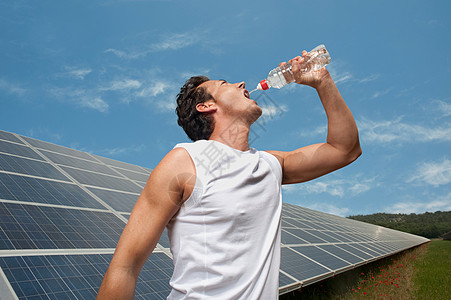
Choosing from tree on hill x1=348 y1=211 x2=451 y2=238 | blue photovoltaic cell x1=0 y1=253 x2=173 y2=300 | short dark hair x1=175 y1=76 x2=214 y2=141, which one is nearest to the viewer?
short dark hair x1=175 y1=76 x2=214 y2=141

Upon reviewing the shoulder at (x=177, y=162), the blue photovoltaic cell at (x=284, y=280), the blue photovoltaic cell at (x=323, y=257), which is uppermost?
the shoulder at (x=177, y=162)

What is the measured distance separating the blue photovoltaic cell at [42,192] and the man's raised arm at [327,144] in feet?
12.3

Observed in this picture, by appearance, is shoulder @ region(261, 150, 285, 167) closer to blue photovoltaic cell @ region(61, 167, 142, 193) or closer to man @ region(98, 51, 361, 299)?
man @ region(98, 51, 361, 299)

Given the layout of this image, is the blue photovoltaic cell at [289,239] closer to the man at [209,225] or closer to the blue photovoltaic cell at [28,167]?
the blue photovoltaic cell at [28,167]

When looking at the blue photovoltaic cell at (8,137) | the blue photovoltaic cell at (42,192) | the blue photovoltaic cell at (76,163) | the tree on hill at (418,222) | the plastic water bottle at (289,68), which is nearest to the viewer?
the plastic water bottle at (289,68)

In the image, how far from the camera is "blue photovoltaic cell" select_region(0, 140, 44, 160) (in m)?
6.56

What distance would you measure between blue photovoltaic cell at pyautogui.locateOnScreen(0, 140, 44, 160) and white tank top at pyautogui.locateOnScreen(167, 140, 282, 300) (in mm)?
6049

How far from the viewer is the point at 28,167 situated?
5.95 m

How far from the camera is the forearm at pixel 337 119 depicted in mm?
2188

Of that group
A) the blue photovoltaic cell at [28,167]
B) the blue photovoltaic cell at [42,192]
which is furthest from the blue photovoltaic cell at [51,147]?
the blue photovoltaic cell at [42,192]

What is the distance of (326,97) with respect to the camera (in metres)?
2.22

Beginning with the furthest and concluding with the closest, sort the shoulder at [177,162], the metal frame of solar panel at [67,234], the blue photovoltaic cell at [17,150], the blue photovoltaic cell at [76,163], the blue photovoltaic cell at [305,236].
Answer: the blue photovoltaic cell at [305,236] → the blue photovoltaic cell at [76,163] → the blue photovoltaic cell at [17,150] → the metal frame of solar panel at [67,234] → the shoulder at [177,162]

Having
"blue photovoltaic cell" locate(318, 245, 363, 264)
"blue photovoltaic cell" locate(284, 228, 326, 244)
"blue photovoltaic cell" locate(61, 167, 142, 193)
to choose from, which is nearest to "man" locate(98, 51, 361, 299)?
"blue photovoltaic cell" locate(61, 167, 142, 193)

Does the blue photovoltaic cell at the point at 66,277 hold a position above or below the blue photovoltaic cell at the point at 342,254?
above
